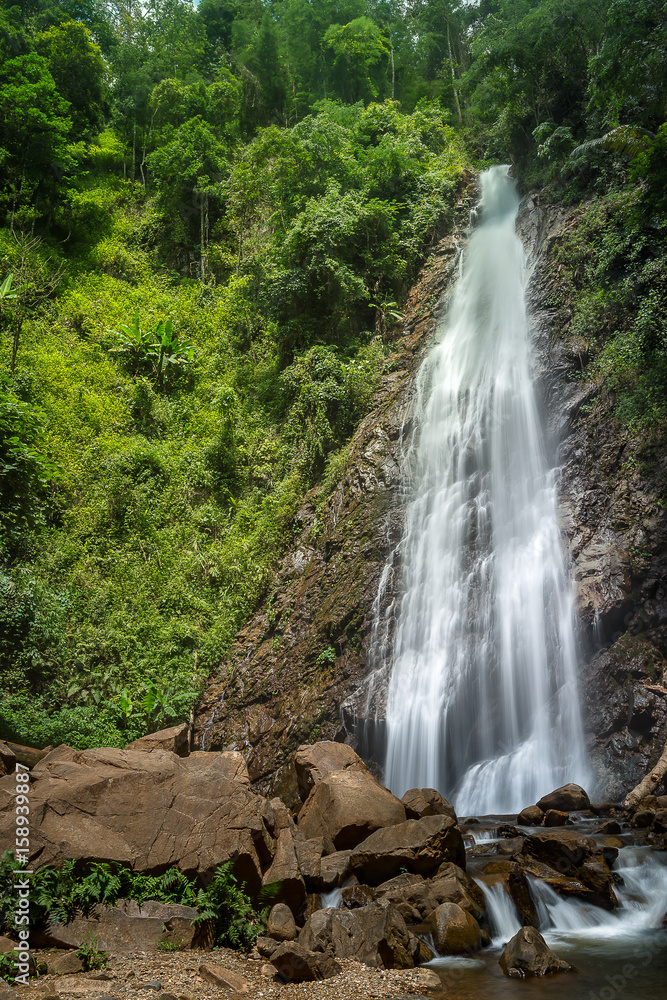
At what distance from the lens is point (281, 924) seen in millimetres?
5777

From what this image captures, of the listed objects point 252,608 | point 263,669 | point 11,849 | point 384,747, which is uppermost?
point 252,608

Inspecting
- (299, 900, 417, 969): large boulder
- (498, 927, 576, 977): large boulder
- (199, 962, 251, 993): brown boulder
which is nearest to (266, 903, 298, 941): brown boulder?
(299, 900, 417, 969): large boulder

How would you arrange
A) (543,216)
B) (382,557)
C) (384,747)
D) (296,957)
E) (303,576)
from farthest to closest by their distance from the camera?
(543,216), (303,576), (382,557), (384,747), (296,957)

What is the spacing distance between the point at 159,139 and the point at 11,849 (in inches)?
1233

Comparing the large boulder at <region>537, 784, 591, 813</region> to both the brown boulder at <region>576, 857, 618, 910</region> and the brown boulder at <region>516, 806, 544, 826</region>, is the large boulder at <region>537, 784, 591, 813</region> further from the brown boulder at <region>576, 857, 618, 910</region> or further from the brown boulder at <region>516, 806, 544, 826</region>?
the brown boulder at <region>576, 857, 618, 910</region>

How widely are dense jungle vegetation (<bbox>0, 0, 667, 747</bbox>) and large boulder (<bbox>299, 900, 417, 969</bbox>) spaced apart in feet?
27.9

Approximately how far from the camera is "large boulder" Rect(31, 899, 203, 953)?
16.6 ft

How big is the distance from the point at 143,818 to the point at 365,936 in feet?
7.86

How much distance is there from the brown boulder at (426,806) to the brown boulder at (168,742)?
140 inches

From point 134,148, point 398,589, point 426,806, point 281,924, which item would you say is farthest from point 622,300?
point 134,148

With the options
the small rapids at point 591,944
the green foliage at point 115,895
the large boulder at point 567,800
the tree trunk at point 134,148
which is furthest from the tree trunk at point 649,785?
the tree trunk at point 134,148

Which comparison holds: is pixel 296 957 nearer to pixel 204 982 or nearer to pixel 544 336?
pixel 204 982

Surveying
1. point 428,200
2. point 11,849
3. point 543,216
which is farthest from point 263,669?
point 428,200

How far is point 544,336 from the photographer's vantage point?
14.8 meters
